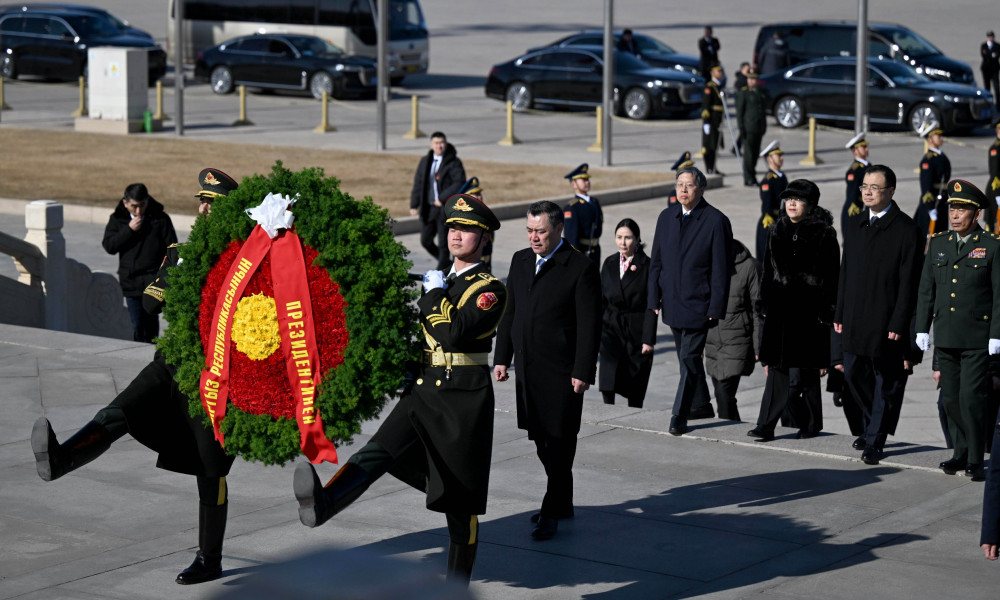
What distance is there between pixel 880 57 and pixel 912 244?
911 inches

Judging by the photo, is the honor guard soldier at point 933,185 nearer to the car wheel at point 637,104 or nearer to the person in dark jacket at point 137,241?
the person in dark jacket at point 137,241

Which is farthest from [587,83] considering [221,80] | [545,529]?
[545,529]

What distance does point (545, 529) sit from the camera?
796 cm

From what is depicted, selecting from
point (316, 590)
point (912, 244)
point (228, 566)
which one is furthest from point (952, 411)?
point (316, 590)

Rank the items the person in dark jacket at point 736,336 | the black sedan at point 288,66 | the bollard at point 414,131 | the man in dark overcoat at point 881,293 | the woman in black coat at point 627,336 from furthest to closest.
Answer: the black sedan at point 288,66, the bollard at point 414,131, the woman in black coat at point 627,336, the person in dark jacket at point 736,336, the man in dark overcoat at point 881,293

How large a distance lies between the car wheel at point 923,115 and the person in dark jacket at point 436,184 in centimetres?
1543

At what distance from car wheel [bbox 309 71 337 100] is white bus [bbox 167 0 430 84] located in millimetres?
2512

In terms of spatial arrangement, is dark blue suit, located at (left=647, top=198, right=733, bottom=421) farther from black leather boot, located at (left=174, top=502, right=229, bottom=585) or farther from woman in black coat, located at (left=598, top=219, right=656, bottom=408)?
black leather boot, located at (left=174, top=502, right=229, bottom=585)

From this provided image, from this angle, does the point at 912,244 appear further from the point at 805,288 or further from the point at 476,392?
the point at 476,392

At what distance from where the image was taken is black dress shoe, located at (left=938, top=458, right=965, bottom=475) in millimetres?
9328

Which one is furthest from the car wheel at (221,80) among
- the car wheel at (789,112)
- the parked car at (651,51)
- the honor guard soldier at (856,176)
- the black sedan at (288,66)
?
the honor guard soldier at (856,176)

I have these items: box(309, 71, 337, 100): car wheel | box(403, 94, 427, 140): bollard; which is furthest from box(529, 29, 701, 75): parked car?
box(309, 71, 337, 100): car wheel

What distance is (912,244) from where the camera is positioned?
9492 millimetres

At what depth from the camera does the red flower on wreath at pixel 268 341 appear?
6.69 m
